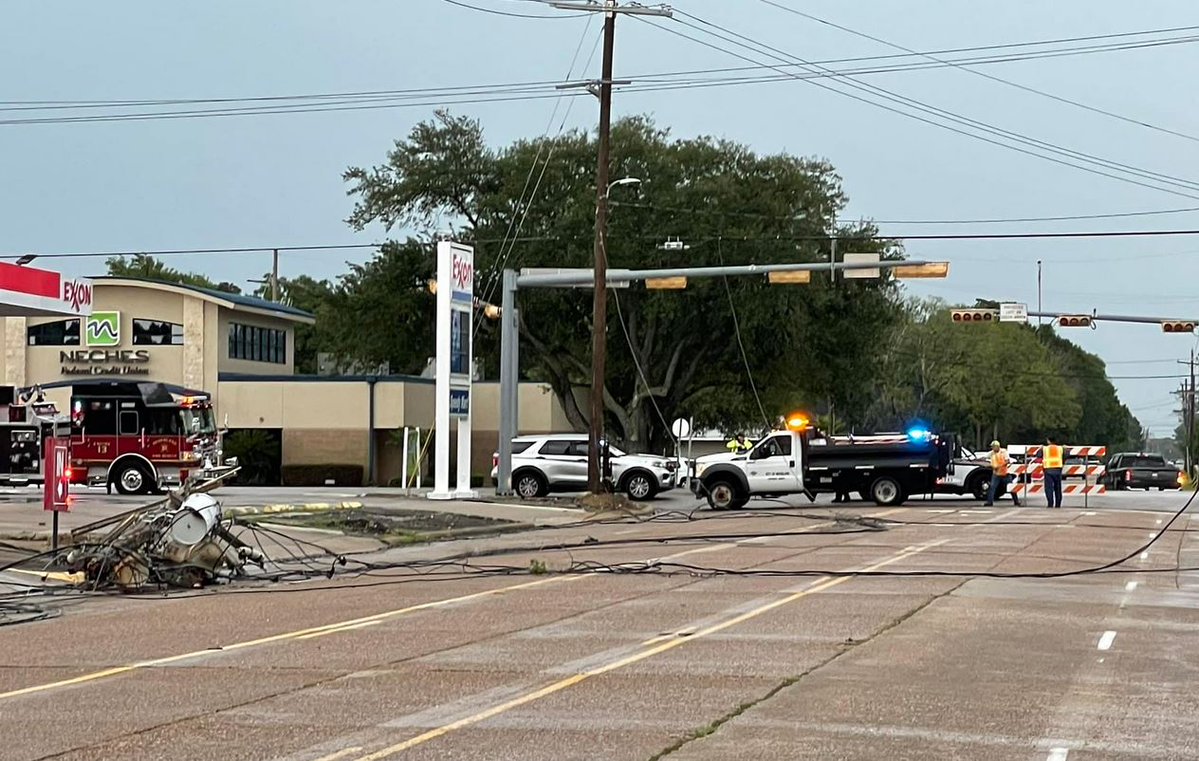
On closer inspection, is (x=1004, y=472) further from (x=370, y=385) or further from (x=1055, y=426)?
(x=1055, y=426)

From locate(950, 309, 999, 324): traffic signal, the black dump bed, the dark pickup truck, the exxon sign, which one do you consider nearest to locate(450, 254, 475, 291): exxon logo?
the exxon sign

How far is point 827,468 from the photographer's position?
40.8m

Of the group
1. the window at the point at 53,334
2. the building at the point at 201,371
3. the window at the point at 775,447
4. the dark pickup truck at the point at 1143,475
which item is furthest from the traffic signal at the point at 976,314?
the window at the point at 53,334

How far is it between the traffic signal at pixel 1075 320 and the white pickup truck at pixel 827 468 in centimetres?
673

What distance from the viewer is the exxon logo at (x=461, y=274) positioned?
40.7m

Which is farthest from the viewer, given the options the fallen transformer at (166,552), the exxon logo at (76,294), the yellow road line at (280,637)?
the exxon logo at (76,294)

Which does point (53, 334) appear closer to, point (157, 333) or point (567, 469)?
point (157, 333)

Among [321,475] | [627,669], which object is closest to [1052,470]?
[321,475]

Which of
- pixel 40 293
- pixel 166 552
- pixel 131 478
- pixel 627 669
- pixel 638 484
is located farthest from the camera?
pixel 638 484

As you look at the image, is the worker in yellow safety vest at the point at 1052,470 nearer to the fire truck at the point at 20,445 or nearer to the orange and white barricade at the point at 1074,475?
the orange and white barricade at the point at 1074,475

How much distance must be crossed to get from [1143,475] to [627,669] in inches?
2093

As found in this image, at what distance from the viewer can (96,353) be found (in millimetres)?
61125

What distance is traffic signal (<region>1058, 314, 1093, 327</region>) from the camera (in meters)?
44.9

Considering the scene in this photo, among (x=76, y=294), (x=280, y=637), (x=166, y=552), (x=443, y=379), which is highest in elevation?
(x=76, y=294)
